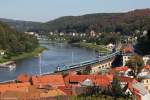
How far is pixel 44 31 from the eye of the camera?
97375 mm

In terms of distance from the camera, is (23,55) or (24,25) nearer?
(23,55)

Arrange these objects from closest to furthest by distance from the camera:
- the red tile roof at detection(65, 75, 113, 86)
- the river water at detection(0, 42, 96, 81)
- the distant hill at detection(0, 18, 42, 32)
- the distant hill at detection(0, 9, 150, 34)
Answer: the red tile roof at detection(65, 75, 113, 86) < the river water at detection(0, 42, 96, 81) < the distant hill at detection(0, 9, 150, 34) < the distant hill at detection(0, 18, 42, 32)

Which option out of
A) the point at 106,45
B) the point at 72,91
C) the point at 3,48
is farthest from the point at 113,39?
the point at 72,91

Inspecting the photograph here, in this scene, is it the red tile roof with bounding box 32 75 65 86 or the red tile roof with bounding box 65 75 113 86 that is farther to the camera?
the red tile roof with bounding box 65 75 113 86

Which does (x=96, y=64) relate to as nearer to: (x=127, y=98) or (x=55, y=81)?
(x=55, y=81)

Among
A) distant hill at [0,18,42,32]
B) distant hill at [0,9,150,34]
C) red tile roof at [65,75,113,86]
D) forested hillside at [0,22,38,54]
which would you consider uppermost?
red tile roof at [65,75,113,86]

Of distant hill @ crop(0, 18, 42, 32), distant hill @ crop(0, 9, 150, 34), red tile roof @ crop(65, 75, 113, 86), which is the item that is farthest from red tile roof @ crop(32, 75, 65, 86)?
distant hill @ crop(0, 18, 42, 32)

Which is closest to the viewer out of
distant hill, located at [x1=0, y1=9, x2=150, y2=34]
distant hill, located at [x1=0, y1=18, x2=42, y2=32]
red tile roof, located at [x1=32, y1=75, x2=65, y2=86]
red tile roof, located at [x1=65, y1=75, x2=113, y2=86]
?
red tile roof, located at [x1=32, y1=75, x2=65, y2=86]

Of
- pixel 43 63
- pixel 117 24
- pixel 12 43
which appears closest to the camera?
pixel 43 63

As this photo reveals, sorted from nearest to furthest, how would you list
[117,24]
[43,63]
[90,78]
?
[90,78], [43,63], [117,24]

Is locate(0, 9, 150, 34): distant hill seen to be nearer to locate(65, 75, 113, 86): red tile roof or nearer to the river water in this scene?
the river water

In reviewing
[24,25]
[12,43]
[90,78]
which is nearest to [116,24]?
[12,43]

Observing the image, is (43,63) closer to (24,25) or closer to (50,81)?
(50,81)

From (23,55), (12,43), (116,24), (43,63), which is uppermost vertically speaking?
Answer: (12,43)
